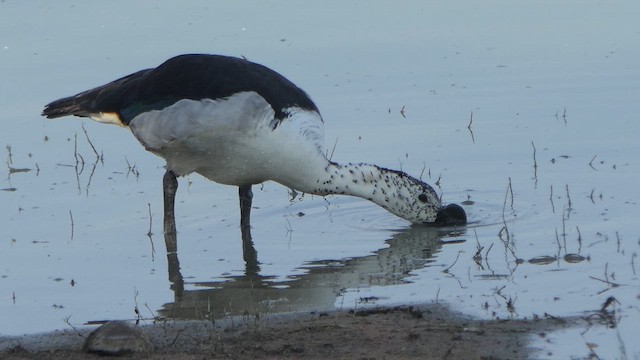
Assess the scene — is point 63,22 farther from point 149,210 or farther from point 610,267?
point 610,267

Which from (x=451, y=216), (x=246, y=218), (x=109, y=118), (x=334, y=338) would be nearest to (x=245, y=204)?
(x=246, y=218)

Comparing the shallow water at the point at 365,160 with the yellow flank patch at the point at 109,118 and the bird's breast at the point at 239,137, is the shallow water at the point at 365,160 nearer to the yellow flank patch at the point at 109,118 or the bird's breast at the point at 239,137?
the bird's breast at the point at 239,137

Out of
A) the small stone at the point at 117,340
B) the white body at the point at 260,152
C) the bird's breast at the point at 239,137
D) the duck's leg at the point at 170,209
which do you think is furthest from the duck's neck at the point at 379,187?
the small stone at the point at 117,340

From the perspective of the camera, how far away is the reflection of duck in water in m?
7.92

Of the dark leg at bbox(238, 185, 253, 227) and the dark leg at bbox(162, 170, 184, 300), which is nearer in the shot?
the dark leg at bbox(162, 170, 184, 300)

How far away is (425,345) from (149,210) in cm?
365

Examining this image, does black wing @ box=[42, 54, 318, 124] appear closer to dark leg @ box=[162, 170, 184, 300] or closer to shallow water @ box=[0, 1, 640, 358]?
dark leg @ box=[162, 170, 184, 300]

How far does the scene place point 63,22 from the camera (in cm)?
1594

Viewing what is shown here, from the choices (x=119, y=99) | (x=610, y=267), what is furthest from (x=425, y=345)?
(x=119, y=99)

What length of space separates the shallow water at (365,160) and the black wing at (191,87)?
79cm

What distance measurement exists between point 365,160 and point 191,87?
2043mm

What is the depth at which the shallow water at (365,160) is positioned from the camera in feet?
26.6

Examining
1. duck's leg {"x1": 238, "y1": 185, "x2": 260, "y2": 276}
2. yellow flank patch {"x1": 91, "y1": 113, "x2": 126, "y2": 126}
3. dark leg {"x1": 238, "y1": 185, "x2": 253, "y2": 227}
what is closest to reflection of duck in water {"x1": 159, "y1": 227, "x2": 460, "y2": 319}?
duck's leg {"x1": 238, "y1": 185, "x2": 260, "y2": 276}

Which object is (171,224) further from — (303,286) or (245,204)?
(303,286)
